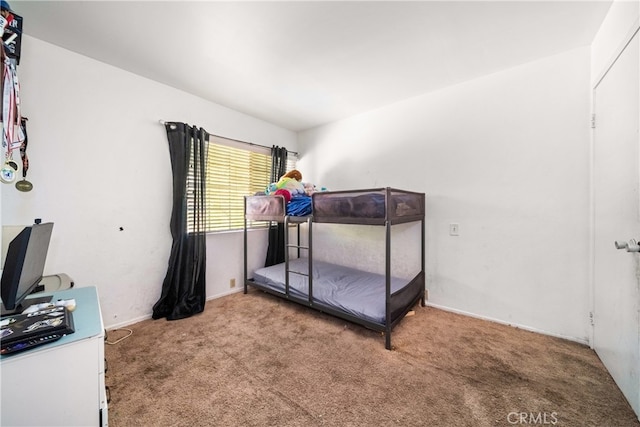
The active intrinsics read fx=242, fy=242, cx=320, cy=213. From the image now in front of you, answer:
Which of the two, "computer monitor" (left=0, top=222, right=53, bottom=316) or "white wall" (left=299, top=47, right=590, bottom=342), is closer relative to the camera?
"computer monitor" (left=0, top=222, right=53, bottom=316)

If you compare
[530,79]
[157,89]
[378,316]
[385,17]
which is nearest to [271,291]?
[378,316]

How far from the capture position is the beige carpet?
133 centimetres

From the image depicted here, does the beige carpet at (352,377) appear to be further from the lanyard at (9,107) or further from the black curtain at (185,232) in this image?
the lanyard at (9,107)

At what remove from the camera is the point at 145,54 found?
2057 millimetres

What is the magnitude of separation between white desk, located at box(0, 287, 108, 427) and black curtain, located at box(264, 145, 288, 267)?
2.49 m

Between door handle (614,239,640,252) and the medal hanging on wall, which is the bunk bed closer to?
door handle (614,239,640,252)

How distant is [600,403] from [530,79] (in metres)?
2.44

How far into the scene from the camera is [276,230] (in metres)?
3.57

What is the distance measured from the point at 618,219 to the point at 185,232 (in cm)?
352

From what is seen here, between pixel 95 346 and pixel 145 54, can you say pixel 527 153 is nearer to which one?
pixel 95 346

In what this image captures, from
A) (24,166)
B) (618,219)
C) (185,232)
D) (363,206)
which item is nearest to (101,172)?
(24,166)

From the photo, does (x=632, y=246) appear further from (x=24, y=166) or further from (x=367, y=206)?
(x=24, y=166)

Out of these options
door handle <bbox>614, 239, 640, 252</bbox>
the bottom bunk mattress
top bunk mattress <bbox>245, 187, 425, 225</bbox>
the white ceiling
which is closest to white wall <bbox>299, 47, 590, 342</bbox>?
the white ceiling

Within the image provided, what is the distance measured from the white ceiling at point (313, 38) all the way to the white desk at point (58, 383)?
194cm
